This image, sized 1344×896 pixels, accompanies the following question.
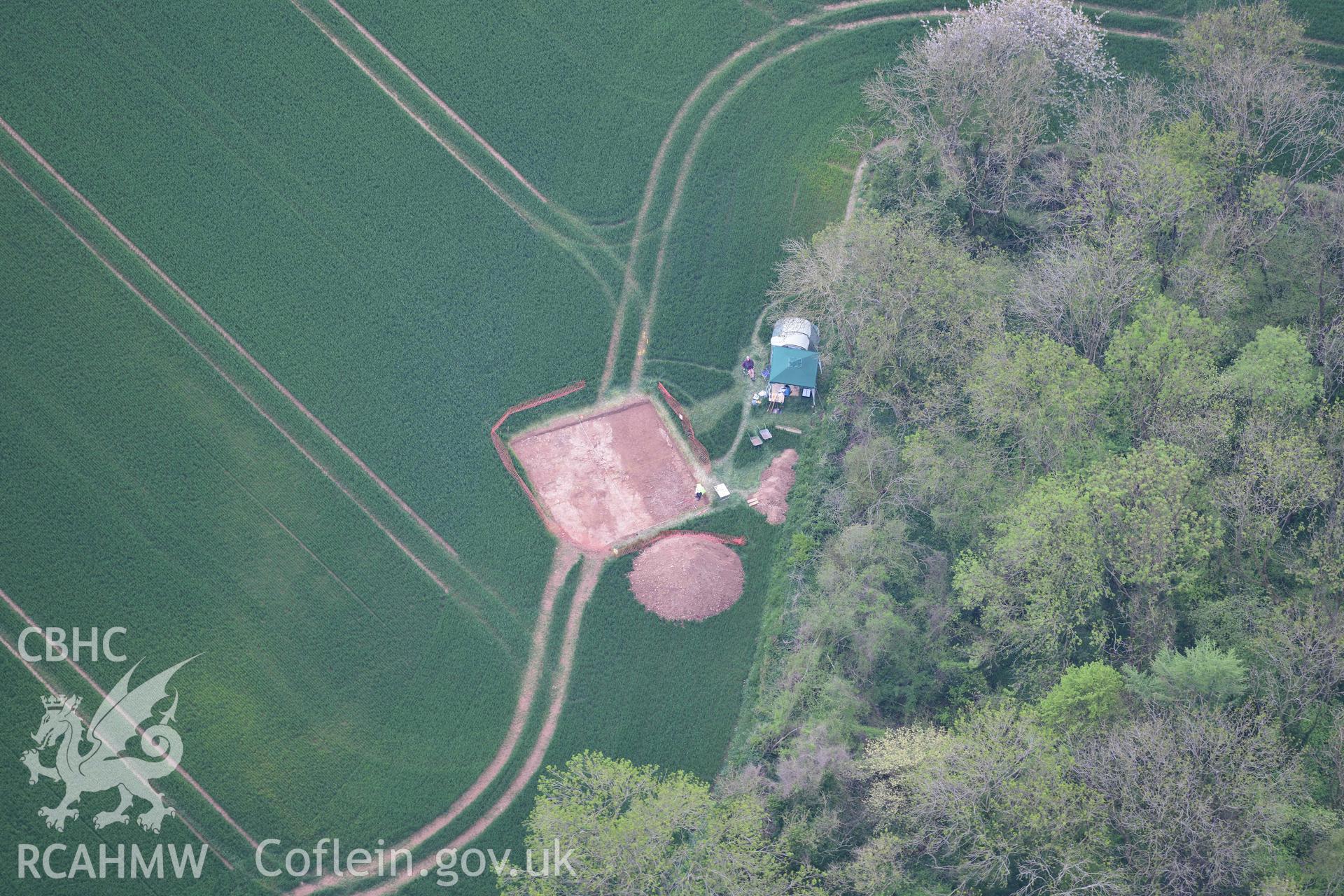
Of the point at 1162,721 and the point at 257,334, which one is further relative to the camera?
the point at 257,334

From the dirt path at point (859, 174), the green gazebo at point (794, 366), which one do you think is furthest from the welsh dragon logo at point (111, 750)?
the dirt path at point (859, 174)

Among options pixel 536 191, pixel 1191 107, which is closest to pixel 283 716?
pixel 536 191

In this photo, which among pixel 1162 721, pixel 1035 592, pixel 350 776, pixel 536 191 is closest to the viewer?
pixel 1162 721

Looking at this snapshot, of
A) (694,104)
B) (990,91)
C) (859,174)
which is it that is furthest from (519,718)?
(990,91)

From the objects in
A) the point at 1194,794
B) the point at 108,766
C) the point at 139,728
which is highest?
the point at 1194,794

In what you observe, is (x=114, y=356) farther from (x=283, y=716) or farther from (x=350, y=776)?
(x=350, y=776)

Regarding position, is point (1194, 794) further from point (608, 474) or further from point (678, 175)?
point (678, 175)
